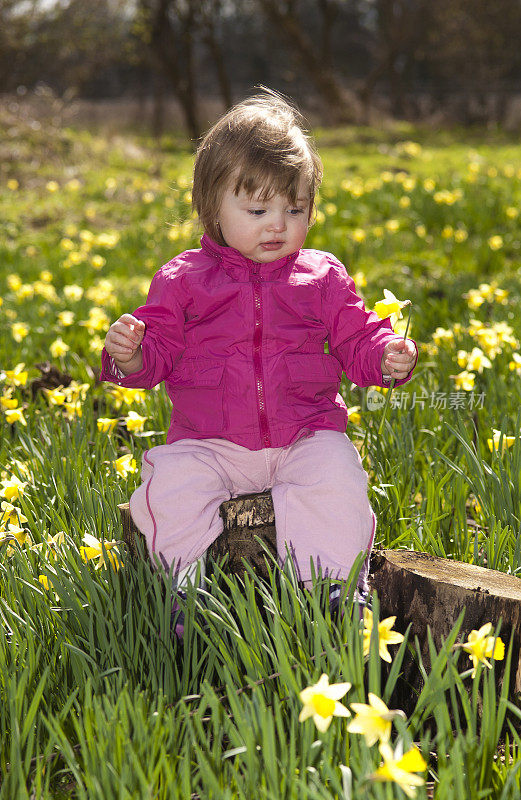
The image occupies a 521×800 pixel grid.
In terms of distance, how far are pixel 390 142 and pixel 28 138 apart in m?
7.25

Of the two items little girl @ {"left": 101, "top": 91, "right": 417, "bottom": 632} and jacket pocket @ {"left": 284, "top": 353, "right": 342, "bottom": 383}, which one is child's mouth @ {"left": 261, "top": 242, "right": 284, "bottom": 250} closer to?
little girl @ {"left": 101, "top": 91, "right": 417, "bottom": 632}

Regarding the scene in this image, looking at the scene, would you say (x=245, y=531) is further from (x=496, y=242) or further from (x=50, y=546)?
(x=496, y=242)

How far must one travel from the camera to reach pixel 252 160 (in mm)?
1851

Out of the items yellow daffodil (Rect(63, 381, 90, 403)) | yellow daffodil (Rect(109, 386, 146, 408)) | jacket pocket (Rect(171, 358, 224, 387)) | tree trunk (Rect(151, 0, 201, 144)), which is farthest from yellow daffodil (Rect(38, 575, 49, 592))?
tree trunk (Rect(151, 0, 201, 144))

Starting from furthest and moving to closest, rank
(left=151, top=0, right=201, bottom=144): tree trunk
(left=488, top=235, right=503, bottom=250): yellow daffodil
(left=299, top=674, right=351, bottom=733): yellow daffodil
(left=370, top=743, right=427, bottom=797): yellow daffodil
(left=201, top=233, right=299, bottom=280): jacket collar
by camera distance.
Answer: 1. (left=151, top=0, right=201, bottom=144): tree trunk
2. (left=488, top=235, right=503, bottom=250): yellow daffodil
3. (left=201, top=233, right=299, bottom=280): jacket collar
4. (left=299, top=674, right=351, bottom=733): yellow daffodil
5. (left=370, top=743, right=427, bottom=797): yellow daffodil

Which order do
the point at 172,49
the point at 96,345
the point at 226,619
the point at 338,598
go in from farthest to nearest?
1. the point at 172,49
2. the point at 96,345
3. the point at 338,598
4. the point at 226,619

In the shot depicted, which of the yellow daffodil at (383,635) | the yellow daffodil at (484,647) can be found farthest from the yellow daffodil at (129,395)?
the yellow daffodil at (484,647)

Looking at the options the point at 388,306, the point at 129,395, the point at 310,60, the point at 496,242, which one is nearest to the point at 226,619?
the point at 388,306

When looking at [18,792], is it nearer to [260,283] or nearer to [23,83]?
[260,283]

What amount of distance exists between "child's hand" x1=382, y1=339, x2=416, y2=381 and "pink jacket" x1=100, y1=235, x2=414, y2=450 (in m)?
0.05

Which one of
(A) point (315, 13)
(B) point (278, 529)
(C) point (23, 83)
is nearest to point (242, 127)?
(B) point (278, 529)

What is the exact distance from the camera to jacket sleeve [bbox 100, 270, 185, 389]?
6.20ft

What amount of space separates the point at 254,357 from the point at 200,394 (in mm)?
161

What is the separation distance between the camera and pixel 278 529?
1758 millimetres
